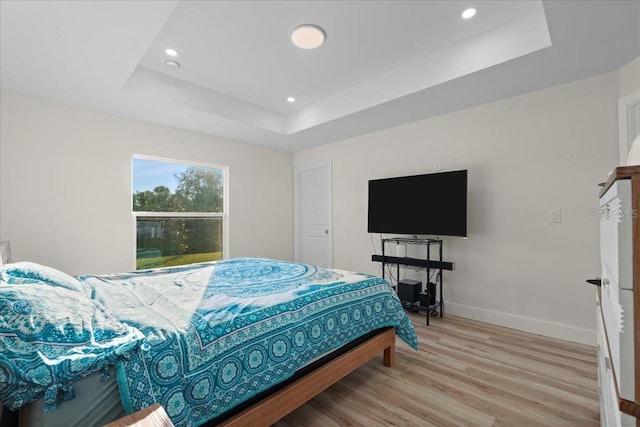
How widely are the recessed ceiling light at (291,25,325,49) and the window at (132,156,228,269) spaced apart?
2501mm

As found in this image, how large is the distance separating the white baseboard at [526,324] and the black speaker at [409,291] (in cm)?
46

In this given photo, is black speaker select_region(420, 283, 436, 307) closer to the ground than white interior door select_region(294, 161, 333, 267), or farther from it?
closer to the ground

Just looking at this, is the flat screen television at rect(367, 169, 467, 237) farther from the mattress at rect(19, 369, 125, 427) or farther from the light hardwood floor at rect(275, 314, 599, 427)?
the mattress at rect(19, 369, 125, 427)

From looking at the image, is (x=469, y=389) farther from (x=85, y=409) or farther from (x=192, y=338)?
(x=85, y=409)

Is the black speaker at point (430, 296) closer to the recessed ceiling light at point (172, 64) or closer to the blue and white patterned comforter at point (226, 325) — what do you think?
the blue and white patterned comforter at point (226, 325)

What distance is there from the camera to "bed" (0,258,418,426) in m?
1.00

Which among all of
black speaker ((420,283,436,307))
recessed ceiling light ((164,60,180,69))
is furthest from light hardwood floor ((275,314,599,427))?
recessed ceiling light ((164,60,180,69))

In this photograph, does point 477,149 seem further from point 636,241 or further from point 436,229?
point 636,241

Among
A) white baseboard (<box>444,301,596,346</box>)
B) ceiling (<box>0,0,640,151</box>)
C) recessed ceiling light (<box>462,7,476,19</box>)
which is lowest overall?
white baseboard (<box>444,301,596,346</box>)

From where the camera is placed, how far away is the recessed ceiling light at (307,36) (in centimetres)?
240

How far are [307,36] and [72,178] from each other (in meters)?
2.91

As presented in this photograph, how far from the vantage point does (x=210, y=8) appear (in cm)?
217

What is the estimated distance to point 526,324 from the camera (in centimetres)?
298

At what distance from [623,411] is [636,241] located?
13.3 inches
